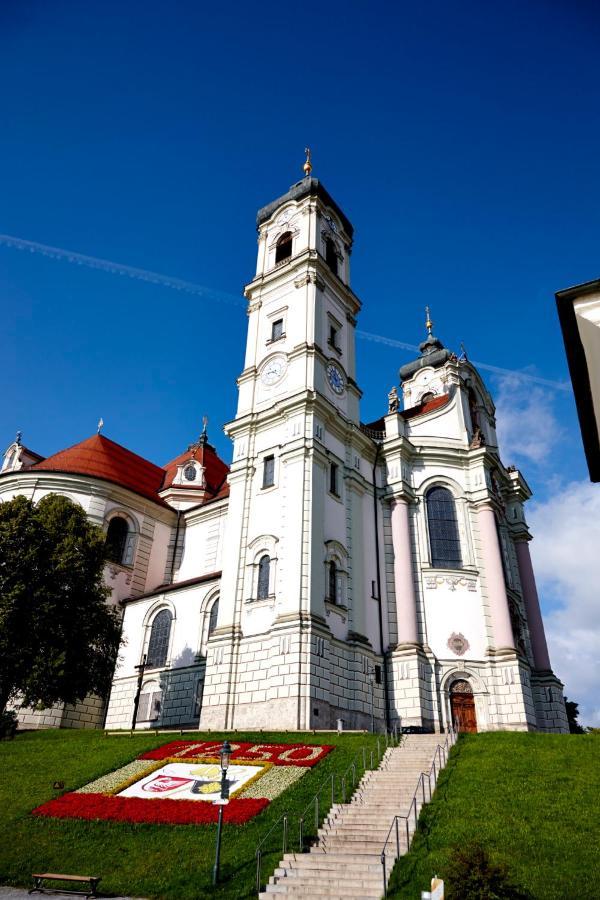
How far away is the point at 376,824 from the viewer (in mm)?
13742

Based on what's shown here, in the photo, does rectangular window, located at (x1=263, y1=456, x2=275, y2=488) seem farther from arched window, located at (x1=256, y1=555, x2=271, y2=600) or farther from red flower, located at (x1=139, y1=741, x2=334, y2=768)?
red flower, located at (x1=139, y1=741, x2=334, y2=768)

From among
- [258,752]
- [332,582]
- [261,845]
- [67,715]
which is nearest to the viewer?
[261,845]

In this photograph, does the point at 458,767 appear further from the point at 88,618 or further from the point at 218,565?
the point at 218,565

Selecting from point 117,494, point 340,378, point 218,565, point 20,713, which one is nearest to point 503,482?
point 340,378

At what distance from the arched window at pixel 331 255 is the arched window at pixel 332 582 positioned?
20190 millimetres

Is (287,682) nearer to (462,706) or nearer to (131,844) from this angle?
(462,706)

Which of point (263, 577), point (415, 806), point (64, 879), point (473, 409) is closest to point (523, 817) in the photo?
point (415, 806)

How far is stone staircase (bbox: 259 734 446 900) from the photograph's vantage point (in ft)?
36.5

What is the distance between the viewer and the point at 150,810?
591 inches

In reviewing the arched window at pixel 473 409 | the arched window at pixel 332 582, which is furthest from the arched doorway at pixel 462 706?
the arched window at pixel 473 409

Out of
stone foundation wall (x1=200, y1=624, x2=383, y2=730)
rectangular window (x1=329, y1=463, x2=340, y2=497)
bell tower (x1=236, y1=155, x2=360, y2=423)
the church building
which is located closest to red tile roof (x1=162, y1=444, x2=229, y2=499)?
the church building

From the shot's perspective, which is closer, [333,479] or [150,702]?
[333,479]

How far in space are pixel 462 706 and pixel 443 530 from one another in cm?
873

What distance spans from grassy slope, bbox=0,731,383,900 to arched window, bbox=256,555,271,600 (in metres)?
9.28
